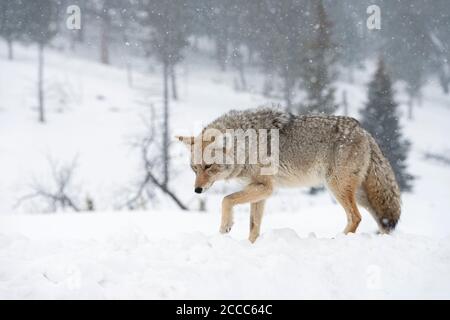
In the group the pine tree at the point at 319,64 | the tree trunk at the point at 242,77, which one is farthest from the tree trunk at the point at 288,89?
the tree trunk at the point at 242,77

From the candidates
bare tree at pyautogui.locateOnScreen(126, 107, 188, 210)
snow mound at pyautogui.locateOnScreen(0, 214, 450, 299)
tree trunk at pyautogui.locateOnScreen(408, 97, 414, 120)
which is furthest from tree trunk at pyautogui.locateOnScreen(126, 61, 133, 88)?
snow mound at pyautogui.locateOnScreen(0, 214, 450, 299)

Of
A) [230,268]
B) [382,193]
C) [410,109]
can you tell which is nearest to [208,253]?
[230,268]

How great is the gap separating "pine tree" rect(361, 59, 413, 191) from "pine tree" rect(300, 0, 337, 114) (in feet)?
8.56

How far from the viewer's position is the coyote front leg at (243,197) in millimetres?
6017

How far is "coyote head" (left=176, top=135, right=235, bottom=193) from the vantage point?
19.6 feet

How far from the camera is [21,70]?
126 feet

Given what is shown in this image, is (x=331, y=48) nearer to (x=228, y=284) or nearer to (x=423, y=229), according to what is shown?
(x=423, y=229)

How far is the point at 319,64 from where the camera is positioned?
23078 mm

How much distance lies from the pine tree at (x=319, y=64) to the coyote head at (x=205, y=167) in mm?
15717

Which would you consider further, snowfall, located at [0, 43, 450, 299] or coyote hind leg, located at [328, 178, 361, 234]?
Answer: coyote hind leg, located at [328, 178, 361, 234]

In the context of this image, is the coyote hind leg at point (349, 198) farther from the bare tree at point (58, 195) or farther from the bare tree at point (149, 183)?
the bare tree at point (58, 195)

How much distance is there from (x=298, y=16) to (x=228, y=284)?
21.6m

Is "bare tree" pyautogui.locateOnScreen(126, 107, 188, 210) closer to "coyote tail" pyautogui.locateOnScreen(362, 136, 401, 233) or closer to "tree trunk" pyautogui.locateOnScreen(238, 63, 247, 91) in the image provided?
"coyote tail" pyautogui.locateOnScreen(362, 136, 401, 233)
